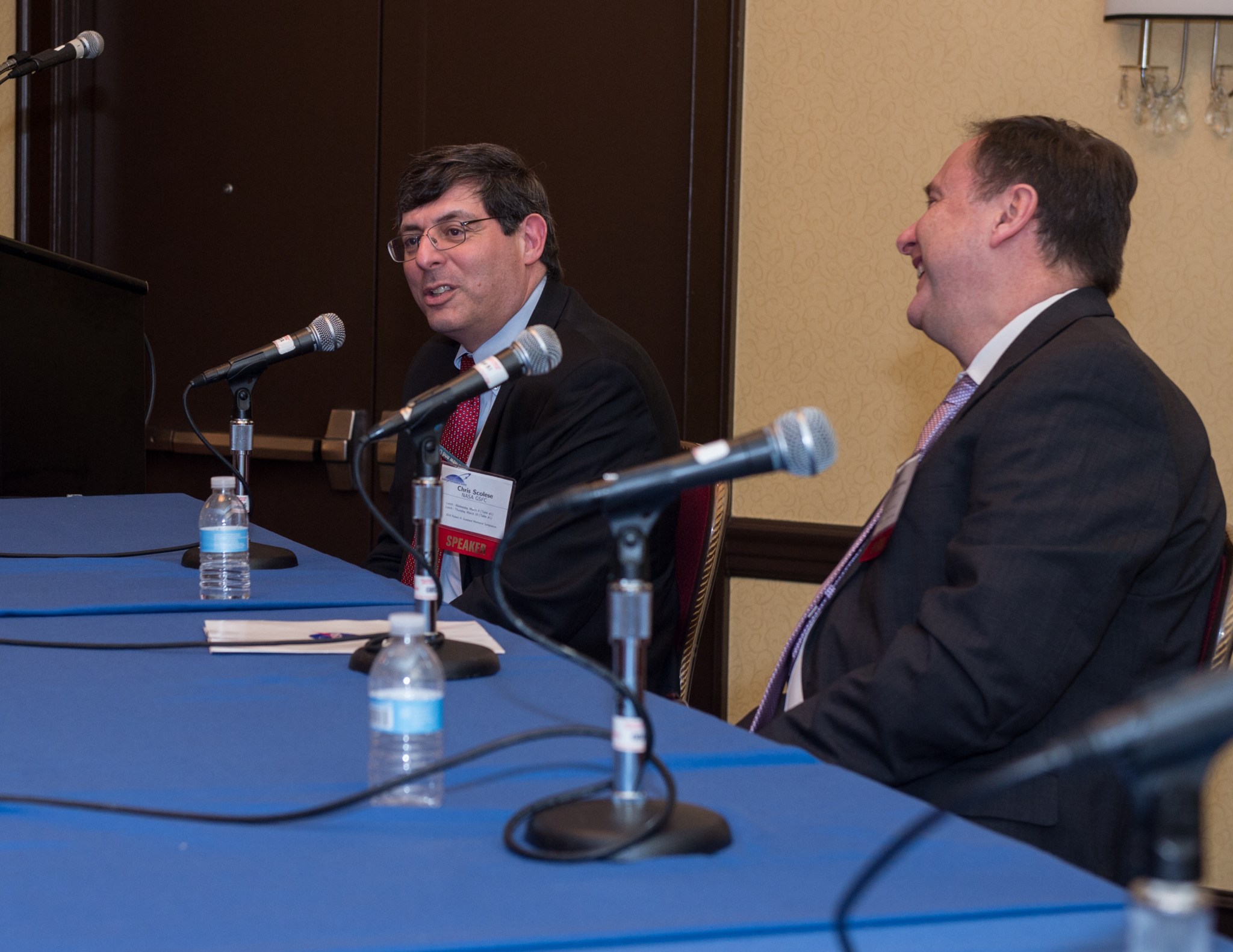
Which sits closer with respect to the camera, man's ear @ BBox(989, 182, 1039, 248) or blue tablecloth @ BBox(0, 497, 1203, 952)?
blue tablecloth @ BBox(0, 497, 1203, 952)

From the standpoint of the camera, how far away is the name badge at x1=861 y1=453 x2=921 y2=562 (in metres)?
1.60

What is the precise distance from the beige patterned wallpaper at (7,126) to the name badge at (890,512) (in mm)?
3463

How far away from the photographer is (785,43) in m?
3.03

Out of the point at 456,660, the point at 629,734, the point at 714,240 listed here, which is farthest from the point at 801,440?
the point at 714,240

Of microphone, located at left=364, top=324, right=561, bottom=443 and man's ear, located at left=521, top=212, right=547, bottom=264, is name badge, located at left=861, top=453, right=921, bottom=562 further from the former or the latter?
man's ear, located at left=521, top=212, right=547, bottom=264

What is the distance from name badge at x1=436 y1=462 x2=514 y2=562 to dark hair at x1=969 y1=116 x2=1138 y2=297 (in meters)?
0.85

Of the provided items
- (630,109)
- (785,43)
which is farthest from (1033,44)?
(630,109)

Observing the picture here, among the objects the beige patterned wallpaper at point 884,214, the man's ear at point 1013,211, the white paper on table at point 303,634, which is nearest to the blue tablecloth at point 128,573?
the white paper on table at point 303,634

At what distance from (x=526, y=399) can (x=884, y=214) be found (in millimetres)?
1156

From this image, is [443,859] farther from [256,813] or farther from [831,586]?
[831,586]

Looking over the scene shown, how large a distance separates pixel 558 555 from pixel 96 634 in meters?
0.78

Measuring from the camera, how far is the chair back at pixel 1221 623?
1.47 m

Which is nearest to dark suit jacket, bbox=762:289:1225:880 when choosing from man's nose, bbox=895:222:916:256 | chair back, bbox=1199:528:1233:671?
chair back, bbox=1199:528:1233:671

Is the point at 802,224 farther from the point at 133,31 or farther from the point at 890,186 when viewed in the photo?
the point at 133,31
